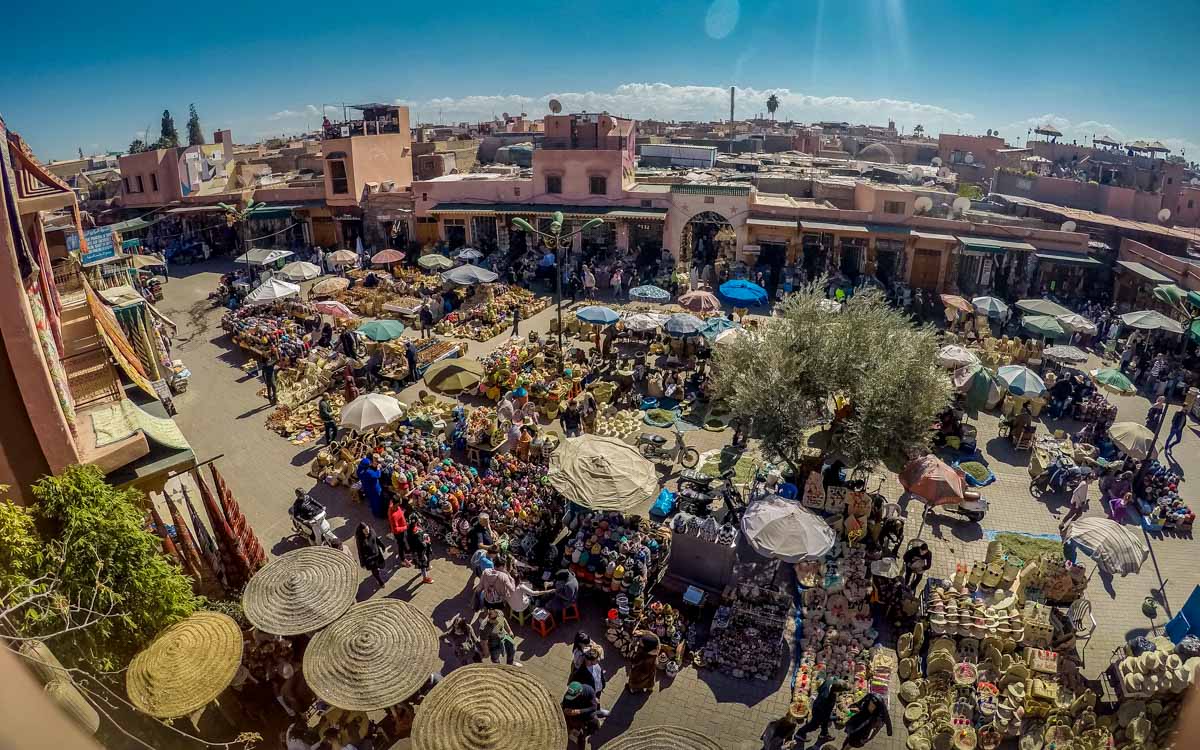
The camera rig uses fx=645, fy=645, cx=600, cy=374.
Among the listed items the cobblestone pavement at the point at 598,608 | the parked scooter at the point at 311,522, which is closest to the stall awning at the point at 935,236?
the cobblestone pavement at the point at 598,608

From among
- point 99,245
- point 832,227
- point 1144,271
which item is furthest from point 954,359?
point 99,245

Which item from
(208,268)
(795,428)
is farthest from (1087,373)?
(208,268)

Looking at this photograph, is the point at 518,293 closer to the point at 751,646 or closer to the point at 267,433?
the point at 267,433

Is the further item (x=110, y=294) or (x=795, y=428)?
(x=110, y=294)

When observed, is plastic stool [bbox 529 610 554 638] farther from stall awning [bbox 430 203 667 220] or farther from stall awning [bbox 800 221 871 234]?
stall awning [bbox 800 221 871 234]

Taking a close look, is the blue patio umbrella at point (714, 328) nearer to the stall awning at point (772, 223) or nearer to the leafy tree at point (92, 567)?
the stall awning at point (772, 223)

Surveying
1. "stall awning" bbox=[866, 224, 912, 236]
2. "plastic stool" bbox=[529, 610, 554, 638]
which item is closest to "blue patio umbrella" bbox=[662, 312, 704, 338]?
"plastic stool" bbox=[529, 610, 554, 638]
